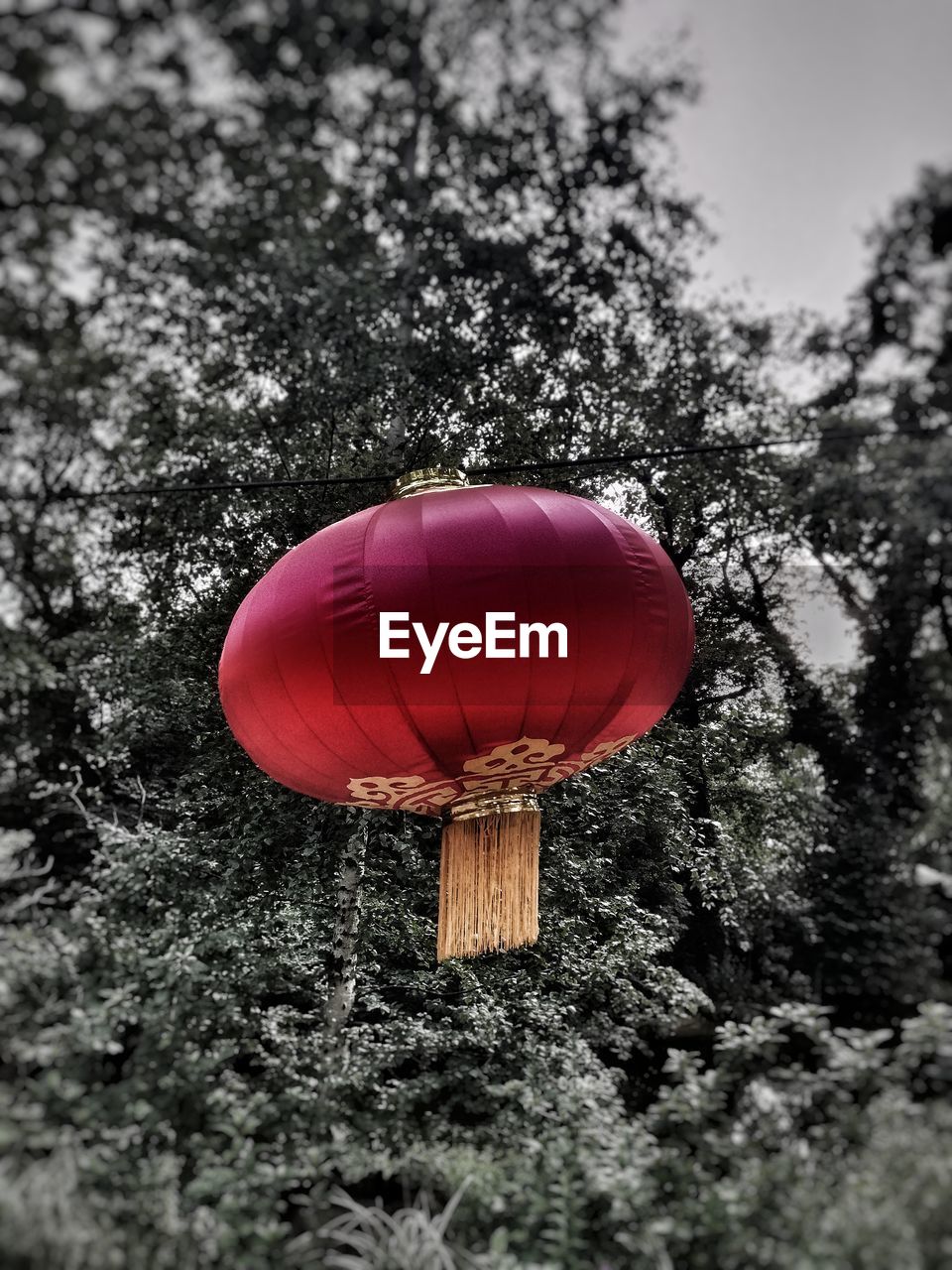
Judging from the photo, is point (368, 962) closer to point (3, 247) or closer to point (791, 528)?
point (791, 528)

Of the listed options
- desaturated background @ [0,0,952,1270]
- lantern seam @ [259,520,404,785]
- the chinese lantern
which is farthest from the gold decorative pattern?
desaturated background @ [0,0,952,1270]

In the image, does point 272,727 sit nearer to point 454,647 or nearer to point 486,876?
point 454,647

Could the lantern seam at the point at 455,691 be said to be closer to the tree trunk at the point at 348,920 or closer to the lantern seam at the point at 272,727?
the lantern seam at the point at 272,727

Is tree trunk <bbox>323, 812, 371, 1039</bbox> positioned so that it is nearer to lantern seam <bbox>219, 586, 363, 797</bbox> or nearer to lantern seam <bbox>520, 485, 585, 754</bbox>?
lantern seam <bbox>219, 586, 363, 797</bbox>

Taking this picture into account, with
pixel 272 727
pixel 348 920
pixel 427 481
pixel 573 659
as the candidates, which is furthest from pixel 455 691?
pixel 348 920

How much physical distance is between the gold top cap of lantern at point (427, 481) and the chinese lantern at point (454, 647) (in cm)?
5

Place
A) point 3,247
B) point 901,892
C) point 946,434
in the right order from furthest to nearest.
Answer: point 901,892, point 946,434, point 3,247

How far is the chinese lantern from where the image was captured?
1736 millimetres

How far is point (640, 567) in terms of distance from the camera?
1.95 metres

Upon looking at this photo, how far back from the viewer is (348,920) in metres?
3.31

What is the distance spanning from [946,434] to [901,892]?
3.67 feet

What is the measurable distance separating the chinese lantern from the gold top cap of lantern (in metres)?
0.05

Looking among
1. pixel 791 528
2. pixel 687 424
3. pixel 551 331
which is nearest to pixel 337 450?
pixel 551 331

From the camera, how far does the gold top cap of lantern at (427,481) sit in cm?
217
